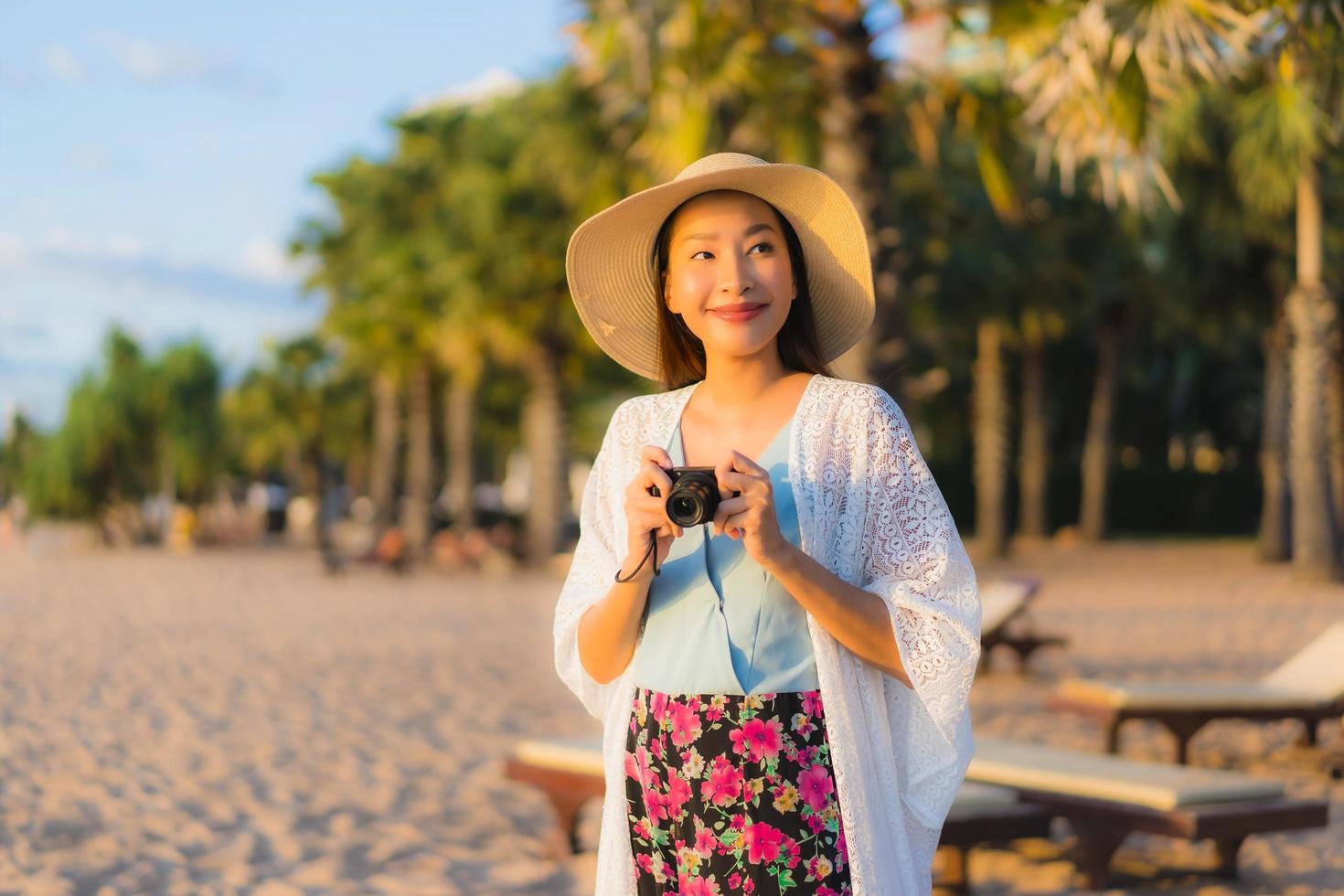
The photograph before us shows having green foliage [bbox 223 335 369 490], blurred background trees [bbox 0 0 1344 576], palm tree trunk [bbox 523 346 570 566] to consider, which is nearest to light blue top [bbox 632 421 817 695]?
blurred background trees [bbox 0 0 1344 576]

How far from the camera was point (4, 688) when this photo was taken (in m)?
11.0

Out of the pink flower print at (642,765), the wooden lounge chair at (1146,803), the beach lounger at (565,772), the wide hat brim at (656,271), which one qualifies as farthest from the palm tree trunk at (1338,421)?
the pink flower print at (642,765)

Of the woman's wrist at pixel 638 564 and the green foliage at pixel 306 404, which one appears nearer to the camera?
the woman's wrist at pixel 638 564

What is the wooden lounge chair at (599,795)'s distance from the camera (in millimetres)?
4898

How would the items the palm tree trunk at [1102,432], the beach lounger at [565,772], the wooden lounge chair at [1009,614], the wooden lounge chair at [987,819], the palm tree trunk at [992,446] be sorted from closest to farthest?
1. the wooden lounge chair at [987,819]
2. the beach lounger at [565,772]
3. the wooden lounge chair at [1009,614]
4. the palm tree trunk at [992,446]
5. the palm tree trunk at [1102,432]

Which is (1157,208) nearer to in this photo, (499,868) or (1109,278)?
(1109,278)

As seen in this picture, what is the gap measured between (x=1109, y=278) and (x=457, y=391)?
12.8 meters

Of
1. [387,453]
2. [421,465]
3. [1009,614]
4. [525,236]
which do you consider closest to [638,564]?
[1009,614]

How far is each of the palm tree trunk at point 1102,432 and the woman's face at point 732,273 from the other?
1009 inches

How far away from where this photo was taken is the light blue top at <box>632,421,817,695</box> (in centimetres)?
207

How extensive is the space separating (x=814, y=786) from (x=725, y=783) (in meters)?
0.13

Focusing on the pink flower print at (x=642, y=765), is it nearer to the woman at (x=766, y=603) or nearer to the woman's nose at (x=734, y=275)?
the woman at (x=766, y=603)

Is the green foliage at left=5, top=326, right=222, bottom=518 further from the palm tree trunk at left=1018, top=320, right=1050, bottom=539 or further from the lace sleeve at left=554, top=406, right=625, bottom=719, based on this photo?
the lace sleeve at left=554, top=406, right=625, bottom=719

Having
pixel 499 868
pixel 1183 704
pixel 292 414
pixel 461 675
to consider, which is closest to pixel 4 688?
pixel 461 675
